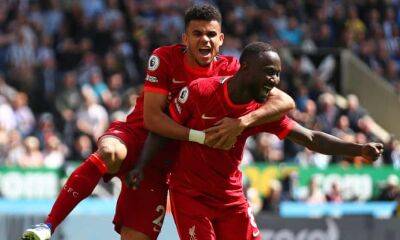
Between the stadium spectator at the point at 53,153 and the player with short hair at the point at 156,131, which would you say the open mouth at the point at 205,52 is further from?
the stadium spectator at the point at 53,153

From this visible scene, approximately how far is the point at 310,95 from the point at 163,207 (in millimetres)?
12676

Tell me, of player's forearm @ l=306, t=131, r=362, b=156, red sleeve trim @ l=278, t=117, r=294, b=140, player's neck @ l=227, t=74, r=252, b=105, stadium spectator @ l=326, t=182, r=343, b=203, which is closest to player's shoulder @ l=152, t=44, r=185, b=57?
player's neck @ l=227, t=74, r=252, b=105

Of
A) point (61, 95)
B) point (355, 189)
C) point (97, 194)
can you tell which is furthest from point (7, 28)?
point (355, 189)

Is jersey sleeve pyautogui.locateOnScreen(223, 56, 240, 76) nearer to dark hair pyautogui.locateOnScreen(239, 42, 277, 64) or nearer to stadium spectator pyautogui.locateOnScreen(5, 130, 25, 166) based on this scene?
dark hair pyautogui.locateOnScreen(239, 42, 277, 64)

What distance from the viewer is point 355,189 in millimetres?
18844

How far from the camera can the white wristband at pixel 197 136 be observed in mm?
8266

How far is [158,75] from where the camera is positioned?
8.73m

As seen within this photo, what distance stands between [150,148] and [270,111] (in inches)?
37.6

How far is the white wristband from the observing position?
8.27m

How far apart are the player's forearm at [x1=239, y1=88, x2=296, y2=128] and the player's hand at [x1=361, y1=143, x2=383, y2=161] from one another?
634mm

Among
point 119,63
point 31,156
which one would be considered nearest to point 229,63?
point 31,156

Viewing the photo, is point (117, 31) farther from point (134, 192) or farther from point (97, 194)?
point (134, 192)

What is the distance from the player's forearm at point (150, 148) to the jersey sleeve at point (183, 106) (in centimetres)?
23

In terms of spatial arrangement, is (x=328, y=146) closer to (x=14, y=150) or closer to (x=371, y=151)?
→ (x=371, y=151)
